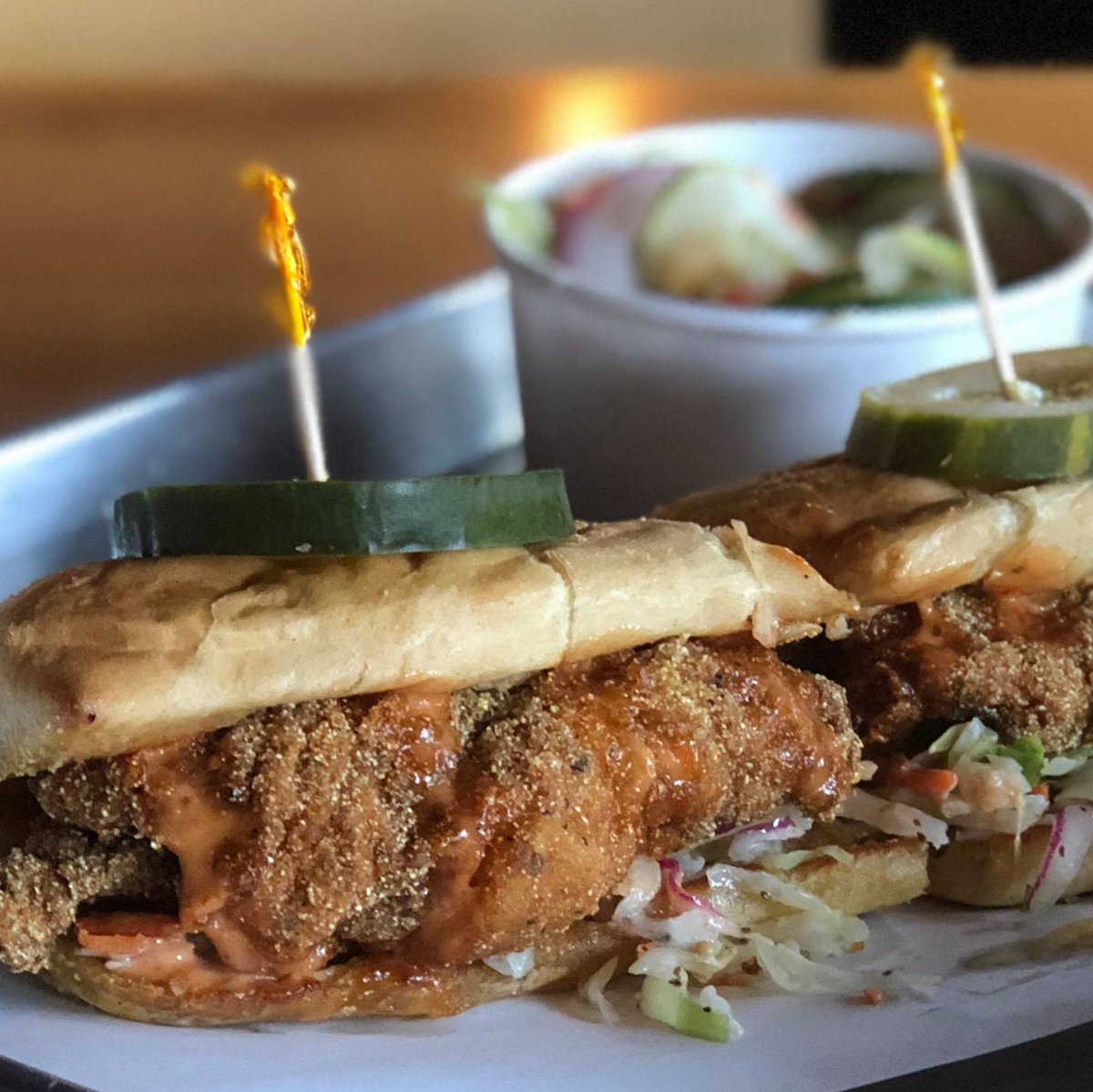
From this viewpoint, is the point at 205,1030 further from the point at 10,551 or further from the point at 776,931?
the point at 10,551

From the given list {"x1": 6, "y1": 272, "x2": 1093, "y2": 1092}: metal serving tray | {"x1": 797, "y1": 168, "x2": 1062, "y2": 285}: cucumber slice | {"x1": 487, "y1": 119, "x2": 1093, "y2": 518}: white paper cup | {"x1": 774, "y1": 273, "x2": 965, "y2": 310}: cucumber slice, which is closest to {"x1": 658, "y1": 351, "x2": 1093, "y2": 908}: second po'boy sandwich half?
{"x1": 487, "y1": 119, "x2": 1093, "y2": 518}: white paper cup

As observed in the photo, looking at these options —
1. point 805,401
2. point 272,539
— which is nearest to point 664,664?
point 272,539

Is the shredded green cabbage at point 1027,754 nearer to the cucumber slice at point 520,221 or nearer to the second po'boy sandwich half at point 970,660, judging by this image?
the second po'boy sandwich half at point 970,660

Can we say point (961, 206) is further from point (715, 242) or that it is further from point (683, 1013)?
point (683, 1013)

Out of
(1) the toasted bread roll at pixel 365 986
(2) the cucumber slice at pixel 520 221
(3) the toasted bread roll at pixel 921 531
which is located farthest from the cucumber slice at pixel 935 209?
(1) the toasted bread roll at pixel 365 986

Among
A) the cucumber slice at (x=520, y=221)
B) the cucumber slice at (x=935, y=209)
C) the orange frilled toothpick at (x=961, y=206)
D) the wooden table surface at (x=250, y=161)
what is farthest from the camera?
the wooden table surface at (x=250, y=161)

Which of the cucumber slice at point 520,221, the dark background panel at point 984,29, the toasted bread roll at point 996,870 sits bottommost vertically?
the toasted bread roll at point 996,870
